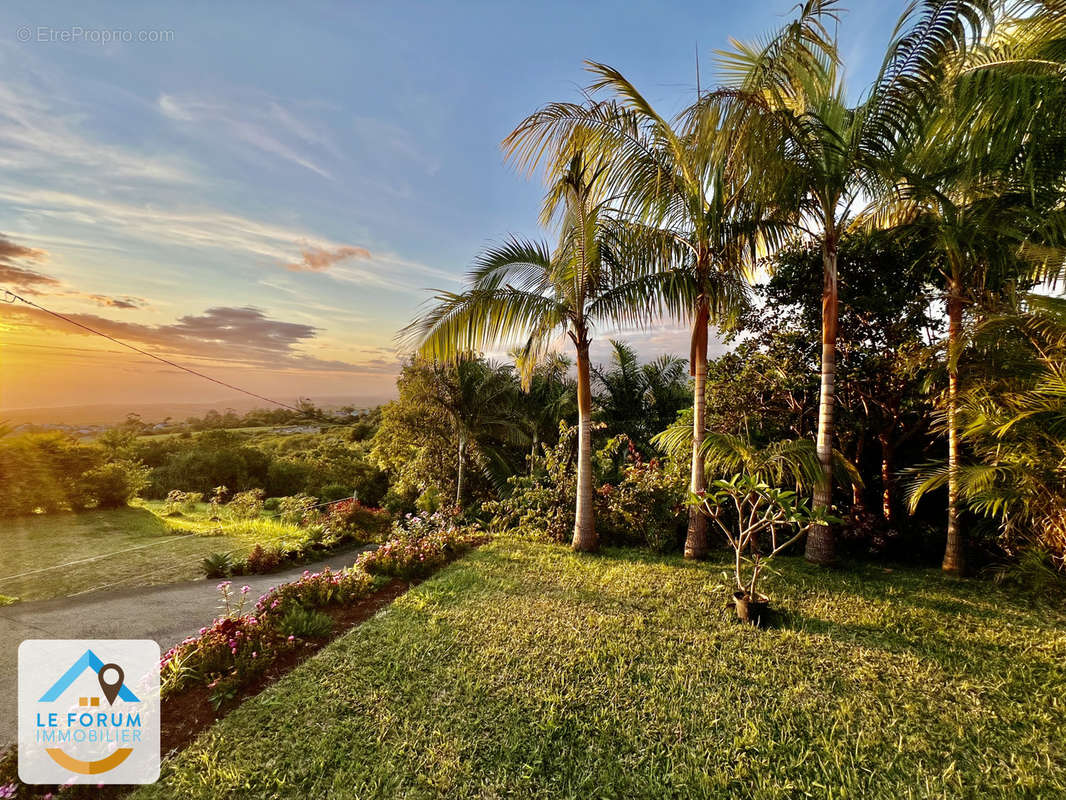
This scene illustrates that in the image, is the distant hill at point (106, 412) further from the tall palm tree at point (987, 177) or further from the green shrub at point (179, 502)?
the tall palm tree at point (987, 177)

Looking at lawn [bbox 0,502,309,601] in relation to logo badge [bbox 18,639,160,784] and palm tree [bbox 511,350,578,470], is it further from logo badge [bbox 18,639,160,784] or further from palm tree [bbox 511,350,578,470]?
palm tree [bbox 511,350,578,470]

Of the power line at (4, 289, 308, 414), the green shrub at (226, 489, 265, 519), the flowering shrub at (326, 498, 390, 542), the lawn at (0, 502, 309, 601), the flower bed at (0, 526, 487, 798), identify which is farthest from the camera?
the green shrub at (226, 489, 265, 519)

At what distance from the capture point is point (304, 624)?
4.05 m

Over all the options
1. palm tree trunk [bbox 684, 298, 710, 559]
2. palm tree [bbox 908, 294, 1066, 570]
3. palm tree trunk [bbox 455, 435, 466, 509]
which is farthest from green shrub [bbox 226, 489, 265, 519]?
palm tree [bbox 908, 294, 1066, 570]

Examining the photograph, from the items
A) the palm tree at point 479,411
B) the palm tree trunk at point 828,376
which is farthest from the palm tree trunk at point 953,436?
the palm tree at point 479,411

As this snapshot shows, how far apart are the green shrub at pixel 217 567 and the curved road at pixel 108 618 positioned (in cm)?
68

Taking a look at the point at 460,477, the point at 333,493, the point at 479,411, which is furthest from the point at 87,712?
the point at 333,493

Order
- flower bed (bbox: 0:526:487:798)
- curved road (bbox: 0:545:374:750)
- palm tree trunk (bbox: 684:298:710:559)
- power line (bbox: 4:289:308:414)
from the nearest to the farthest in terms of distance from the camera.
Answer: flower bed (bbox: 0:526:487:798) → curved road (bbox: 0:545:374:750) → power line (bbox: 4:289:308:414) → palm tree trunk (bbox: 684:298:710:559)

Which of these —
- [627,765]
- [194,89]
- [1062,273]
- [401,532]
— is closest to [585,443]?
[401,532]

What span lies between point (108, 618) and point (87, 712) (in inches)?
82.5

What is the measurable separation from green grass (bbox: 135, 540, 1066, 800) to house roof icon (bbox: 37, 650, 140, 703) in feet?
2.64

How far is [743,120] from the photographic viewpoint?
15.5 feet

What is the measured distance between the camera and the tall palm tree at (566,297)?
610 cm

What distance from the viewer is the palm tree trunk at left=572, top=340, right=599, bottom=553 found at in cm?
668
